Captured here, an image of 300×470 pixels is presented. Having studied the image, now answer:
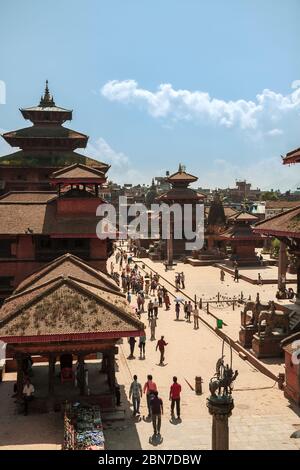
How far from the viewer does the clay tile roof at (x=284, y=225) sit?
21.8 meters

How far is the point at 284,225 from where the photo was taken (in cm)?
2303

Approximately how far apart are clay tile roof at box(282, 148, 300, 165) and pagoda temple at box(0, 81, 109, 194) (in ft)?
55.4

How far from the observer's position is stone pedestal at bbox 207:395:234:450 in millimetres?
9914

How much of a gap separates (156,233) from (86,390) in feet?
198

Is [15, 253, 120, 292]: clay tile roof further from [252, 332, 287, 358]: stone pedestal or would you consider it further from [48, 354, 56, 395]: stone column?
[252, 332, 287, 358]: stone pedestal

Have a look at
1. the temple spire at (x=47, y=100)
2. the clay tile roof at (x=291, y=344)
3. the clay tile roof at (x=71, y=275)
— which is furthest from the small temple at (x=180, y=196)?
the clay tile roof at (x=291, y=344)

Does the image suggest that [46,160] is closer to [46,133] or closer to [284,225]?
[46,133]

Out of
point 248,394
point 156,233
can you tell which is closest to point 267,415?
point 248,394

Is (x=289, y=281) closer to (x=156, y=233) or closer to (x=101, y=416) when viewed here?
(x=101, y=416)

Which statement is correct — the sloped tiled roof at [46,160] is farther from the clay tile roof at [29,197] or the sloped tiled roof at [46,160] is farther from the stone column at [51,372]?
the stone column at [51,372]

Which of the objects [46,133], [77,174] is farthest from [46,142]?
[77,174]

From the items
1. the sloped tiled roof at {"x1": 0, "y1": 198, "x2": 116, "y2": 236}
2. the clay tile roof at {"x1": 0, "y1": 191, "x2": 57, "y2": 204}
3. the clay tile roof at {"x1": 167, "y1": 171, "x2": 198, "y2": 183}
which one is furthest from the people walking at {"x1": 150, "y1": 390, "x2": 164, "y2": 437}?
the clay tile roof at {"x1": 167, "y1": 171, "x2": 198, "y2": 183}

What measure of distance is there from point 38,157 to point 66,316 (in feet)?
88.6
